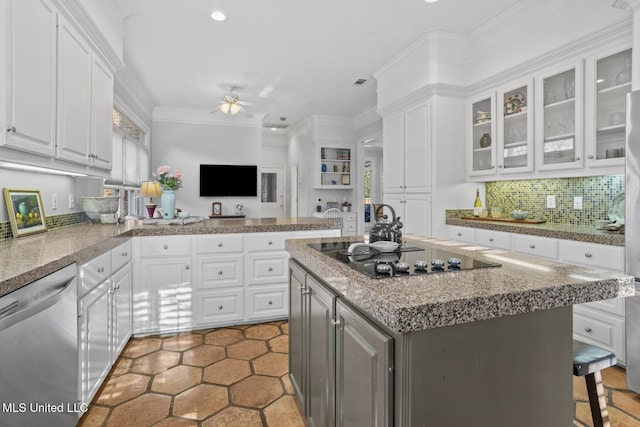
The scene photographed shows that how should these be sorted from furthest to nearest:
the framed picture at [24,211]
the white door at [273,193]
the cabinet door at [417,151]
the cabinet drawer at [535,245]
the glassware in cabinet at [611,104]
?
1. the white door at [273,193]
2. the cabinet door at [417,151]
3. the cabinet drawer at [535,245]
4. the glassware in cabinet at [611,104]
5. the framed picture at [24,211]

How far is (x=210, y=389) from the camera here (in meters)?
2.12

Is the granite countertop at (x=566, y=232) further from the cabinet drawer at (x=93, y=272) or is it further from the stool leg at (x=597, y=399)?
the cabinet drawer at (x=93, y=272)

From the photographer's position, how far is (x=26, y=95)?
1670mm

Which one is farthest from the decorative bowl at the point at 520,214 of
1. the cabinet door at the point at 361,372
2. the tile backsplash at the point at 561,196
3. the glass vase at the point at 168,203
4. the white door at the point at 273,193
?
the white door at the point at 273,193

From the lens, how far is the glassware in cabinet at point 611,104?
2465 millimetres

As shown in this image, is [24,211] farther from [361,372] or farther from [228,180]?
[228,180]

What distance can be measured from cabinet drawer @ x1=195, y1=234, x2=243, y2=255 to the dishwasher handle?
1.43m

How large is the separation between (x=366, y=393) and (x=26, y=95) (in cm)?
200

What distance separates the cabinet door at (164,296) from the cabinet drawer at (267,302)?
20.7 inches

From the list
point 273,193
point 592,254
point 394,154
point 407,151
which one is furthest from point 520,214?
point 273,193

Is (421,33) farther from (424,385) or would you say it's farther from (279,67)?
(424,385)

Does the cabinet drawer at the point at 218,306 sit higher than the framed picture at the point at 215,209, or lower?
lower

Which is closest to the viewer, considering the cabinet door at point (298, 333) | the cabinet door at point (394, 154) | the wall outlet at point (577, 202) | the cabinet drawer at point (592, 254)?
the cabinet door at point (298, 333)

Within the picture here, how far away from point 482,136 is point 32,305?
12.6ft
